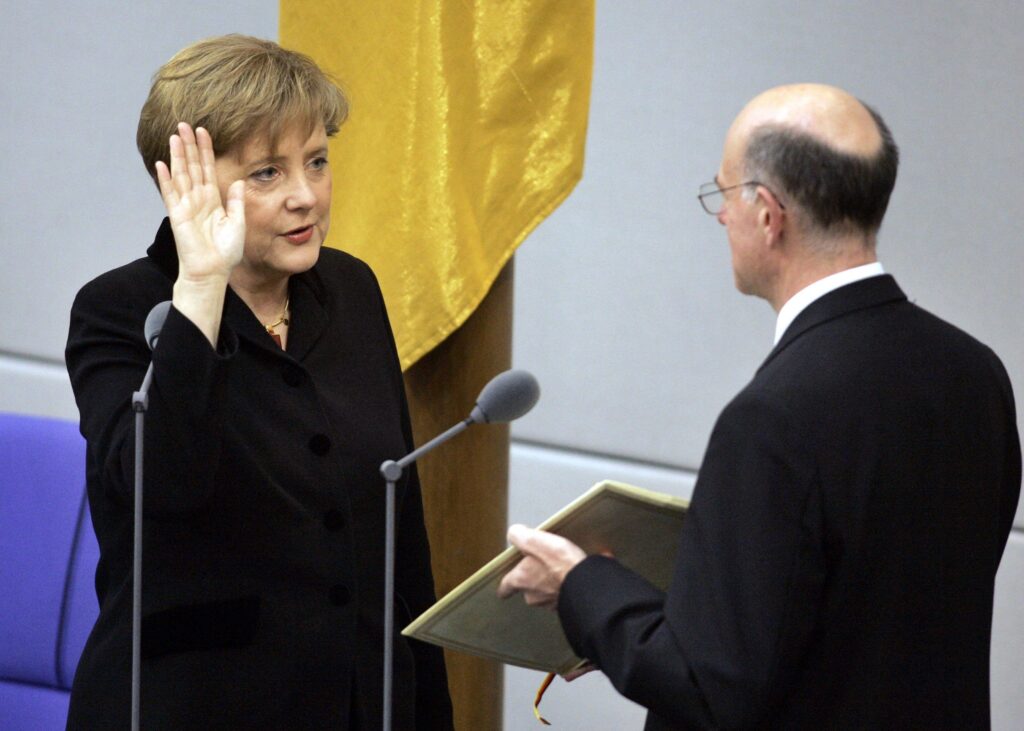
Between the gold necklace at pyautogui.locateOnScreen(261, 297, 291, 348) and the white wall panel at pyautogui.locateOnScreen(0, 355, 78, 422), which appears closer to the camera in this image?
the gold necklace at pyautogui.locateOnScreen(261, 297, 291, 348)

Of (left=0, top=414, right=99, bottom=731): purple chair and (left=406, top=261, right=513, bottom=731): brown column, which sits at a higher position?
(left=406, top=261, right=513, bottom=731): brown column

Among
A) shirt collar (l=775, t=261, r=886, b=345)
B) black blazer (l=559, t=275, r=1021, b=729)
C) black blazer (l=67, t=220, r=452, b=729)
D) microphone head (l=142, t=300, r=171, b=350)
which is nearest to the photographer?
black blazer (l=559, t=275, r=1021, b=729)

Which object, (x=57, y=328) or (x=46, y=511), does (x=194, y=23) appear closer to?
(x=57, y=328)

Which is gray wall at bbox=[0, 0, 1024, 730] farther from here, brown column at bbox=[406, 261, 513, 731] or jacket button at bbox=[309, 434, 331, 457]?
jacket button at bbox=[309, 434, 331, 457]

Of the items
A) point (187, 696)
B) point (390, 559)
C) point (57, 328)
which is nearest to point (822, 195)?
point (390, 559)

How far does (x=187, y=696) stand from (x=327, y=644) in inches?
7.1

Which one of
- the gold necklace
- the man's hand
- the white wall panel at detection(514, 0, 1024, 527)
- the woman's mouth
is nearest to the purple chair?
the gold necklace

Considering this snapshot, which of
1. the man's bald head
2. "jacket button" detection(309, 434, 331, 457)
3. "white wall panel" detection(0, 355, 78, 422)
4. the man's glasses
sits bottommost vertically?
A: "white wall panel" detection(0, 355, 78, 422)

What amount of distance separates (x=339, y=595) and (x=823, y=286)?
73 cm

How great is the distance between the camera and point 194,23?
3.83m

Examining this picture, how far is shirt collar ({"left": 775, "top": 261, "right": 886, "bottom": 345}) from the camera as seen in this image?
146 centimetres

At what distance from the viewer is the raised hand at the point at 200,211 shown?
165 centimetres

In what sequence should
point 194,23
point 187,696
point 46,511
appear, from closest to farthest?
point 187,696
point 46,511
point 194,23

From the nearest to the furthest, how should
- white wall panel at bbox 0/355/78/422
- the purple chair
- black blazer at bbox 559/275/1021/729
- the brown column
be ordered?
1. black blazer at bbox 559/275/1021/729
2. the brown column
3. the purple chair
4. white wall panel at bbox 0/355/78/422
